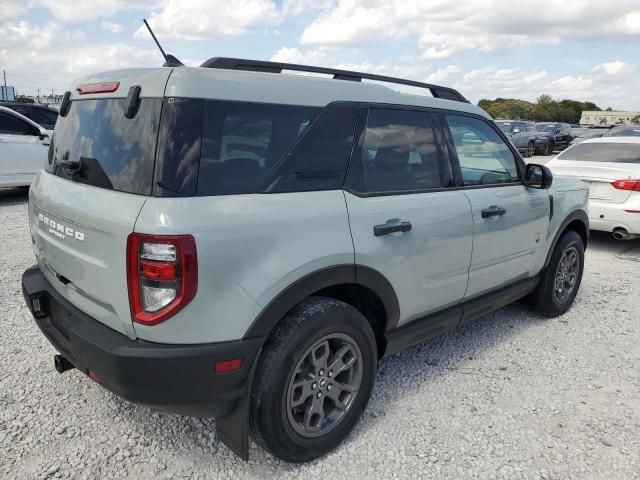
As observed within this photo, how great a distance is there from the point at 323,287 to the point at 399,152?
3.26 ft

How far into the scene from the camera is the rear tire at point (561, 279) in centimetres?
430

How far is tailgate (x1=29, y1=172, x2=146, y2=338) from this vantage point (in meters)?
2.07

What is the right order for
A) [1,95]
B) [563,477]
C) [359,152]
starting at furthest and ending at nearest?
[1,95]
[359,152]
[563,477]

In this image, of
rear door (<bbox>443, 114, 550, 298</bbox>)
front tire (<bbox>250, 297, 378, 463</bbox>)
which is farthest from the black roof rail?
front tire (<bbox>250, 297, 378, 463</bbox>)

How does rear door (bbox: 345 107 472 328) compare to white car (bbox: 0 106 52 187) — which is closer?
rear door (bbox: 345 107 472 328)

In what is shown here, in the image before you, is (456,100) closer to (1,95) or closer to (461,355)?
(461,355)

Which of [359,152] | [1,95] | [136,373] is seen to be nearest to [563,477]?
[359,152]

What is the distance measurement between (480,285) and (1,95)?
6410 centimetres

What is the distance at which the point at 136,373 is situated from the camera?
6.67 ft

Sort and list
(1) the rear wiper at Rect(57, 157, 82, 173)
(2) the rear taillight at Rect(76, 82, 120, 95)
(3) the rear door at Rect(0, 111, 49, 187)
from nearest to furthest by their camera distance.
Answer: (2) the rear taillight at Rect(76, 82, 120, 95), (1) the rear wiper at Rect(57, 157, 82, 173), (3) the rear door at Rect(0, 111, 49, 187)

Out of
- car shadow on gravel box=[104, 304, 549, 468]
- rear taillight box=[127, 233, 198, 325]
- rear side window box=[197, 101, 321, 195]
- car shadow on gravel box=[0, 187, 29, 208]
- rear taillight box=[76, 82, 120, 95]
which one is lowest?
car shadow on gravel box=[0, 187, 29, 208]

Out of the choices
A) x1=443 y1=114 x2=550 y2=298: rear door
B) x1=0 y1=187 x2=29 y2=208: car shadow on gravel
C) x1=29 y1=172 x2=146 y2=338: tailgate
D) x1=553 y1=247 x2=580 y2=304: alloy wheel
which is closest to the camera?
x1=29 y1=172 x2=146 y2=338: tailgate

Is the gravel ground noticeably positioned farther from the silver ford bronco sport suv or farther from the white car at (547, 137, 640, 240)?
the white car at (547, 137, 640, 240)

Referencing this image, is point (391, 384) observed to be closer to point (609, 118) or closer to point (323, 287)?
point (323, 287)
